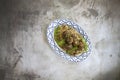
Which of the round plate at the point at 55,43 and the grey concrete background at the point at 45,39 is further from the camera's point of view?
the round plate at the point at 55,43

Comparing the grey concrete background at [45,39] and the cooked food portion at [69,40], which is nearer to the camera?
the grey concrete background at [45,39]

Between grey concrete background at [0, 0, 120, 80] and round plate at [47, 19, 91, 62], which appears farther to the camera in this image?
round plate at [47, 19, 91, 62]

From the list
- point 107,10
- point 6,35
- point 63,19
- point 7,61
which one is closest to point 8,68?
point 7,61

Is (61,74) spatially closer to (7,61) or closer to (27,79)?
(27,79)

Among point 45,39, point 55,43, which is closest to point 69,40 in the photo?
point 55,43

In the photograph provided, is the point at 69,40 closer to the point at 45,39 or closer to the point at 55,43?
the point at 55,43
